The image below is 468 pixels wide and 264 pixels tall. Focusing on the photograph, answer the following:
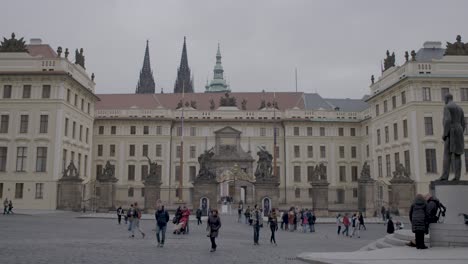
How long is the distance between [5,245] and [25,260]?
3714 millimetres

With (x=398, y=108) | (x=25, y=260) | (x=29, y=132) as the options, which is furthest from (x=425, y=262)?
(x=29, y=132)

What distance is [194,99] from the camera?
222ft

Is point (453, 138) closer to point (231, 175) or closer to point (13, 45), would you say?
point (231, 175)

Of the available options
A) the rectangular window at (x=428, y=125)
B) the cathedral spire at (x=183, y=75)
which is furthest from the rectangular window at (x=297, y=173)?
the cathedral spire at (x=183, y=75)

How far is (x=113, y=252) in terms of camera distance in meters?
13.2

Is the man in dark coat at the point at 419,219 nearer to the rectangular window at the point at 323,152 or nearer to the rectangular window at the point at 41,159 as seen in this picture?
the rectangular window at the point at 41,159

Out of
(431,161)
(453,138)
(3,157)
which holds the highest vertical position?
(3,157)

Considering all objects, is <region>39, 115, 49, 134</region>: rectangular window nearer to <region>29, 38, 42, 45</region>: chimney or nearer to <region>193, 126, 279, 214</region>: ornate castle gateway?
<region>29, 38, 42, 45</region>: chimney

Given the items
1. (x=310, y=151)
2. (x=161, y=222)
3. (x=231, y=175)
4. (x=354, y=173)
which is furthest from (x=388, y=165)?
(x=161, y=222)

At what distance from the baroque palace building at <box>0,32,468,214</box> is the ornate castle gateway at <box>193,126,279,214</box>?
4.0 inches

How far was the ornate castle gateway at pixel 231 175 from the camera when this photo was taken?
127 feet

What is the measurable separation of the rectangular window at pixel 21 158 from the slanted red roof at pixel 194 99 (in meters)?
22.9

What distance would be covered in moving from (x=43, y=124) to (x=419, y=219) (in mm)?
39125

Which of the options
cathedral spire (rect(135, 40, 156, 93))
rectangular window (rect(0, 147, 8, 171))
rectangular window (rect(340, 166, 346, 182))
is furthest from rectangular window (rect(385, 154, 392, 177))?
cathedral spire (rect(135, 40, 156, 93))
